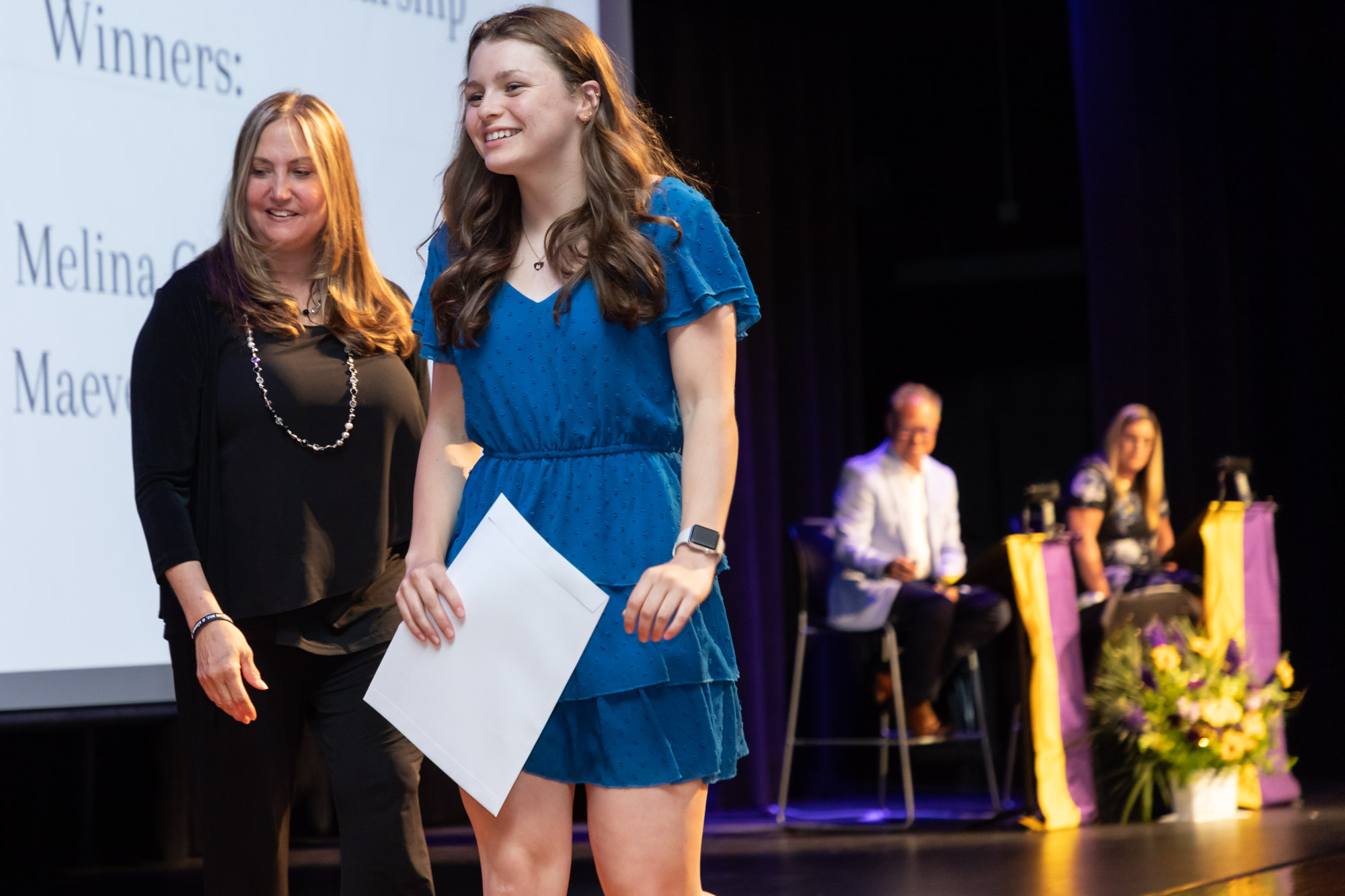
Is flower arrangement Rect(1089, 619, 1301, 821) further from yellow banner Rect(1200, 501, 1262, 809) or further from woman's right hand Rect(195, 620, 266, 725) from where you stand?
woman's right hand Rect(195, 620, 266, 725)

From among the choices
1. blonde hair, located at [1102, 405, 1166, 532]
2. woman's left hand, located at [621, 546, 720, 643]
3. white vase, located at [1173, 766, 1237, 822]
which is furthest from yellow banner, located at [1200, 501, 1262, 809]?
woman's left hand, located at [621, 546, 720, 643]

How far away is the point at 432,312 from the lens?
1392 mm

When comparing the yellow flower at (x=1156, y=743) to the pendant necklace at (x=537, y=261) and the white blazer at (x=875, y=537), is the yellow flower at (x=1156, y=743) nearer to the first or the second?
the white blazer at (x=875, y=537)

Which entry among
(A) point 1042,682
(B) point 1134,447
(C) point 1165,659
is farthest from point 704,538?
(B) point 1134,447

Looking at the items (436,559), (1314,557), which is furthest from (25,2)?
(1314,557)

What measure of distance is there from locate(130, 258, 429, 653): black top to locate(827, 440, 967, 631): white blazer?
2.87 meters

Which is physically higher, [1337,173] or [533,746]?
[1337,173]

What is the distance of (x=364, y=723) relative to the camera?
5.82 feet

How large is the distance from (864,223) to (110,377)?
18.7ft

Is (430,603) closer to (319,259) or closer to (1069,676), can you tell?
(319,259)

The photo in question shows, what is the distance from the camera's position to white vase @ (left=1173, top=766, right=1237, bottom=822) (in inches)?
169

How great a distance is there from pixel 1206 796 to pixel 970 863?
1.10 metres

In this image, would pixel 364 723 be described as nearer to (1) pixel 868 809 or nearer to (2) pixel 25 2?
(2) pixel 25 2

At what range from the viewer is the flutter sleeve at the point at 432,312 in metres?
1.41
